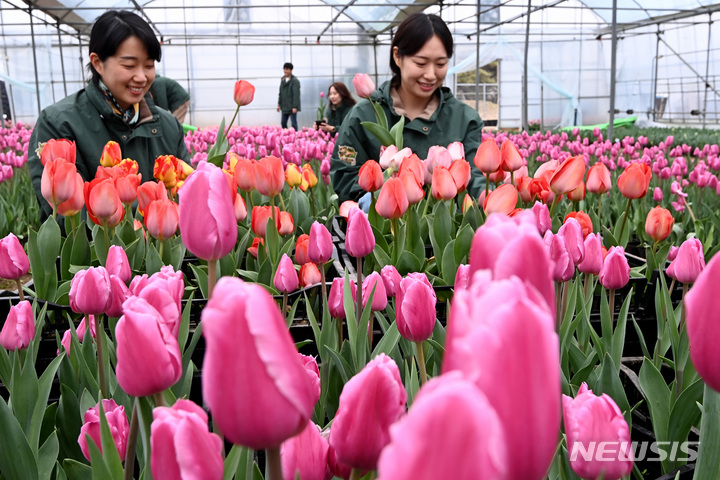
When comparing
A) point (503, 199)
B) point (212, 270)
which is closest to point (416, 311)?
point (212, 270)

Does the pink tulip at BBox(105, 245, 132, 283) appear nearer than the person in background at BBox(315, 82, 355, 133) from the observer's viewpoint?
Yes

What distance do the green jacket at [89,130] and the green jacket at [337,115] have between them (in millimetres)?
5260

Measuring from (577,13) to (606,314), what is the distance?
745 inches

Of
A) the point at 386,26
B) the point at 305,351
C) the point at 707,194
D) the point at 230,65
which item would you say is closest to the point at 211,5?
the point at 230,65

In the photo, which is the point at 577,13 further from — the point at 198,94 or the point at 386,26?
the point at 198,94

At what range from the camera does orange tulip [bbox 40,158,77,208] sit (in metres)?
1.27

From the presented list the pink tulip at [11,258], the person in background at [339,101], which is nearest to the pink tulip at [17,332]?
the pink tulip at [11,258]

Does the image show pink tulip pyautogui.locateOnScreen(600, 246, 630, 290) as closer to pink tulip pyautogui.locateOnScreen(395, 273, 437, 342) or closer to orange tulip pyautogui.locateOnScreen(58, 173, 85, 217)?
pink tulip pyautogui.locateOnScreen(395, 273, 437, 342)

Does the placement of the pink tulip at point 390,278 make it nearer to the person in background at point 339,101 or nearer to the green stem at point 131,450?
the green stem at point 131,450

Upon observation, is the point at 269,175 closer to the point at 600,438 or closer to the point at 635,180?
the point at 635,180

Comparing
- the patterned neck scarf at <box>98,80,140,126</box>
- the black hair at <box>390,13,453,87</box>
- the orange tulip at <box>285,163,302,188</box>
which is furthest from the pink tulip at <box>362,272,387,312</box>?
the patterned neck scarf at <box>98,80,140,126</box>

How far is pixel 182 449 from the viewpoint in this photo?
14.2 inches

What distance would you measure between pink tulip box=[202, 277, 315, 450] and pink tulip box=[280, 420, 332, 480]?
→ 0.39ft

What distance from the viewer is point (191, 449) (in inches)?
14.3
